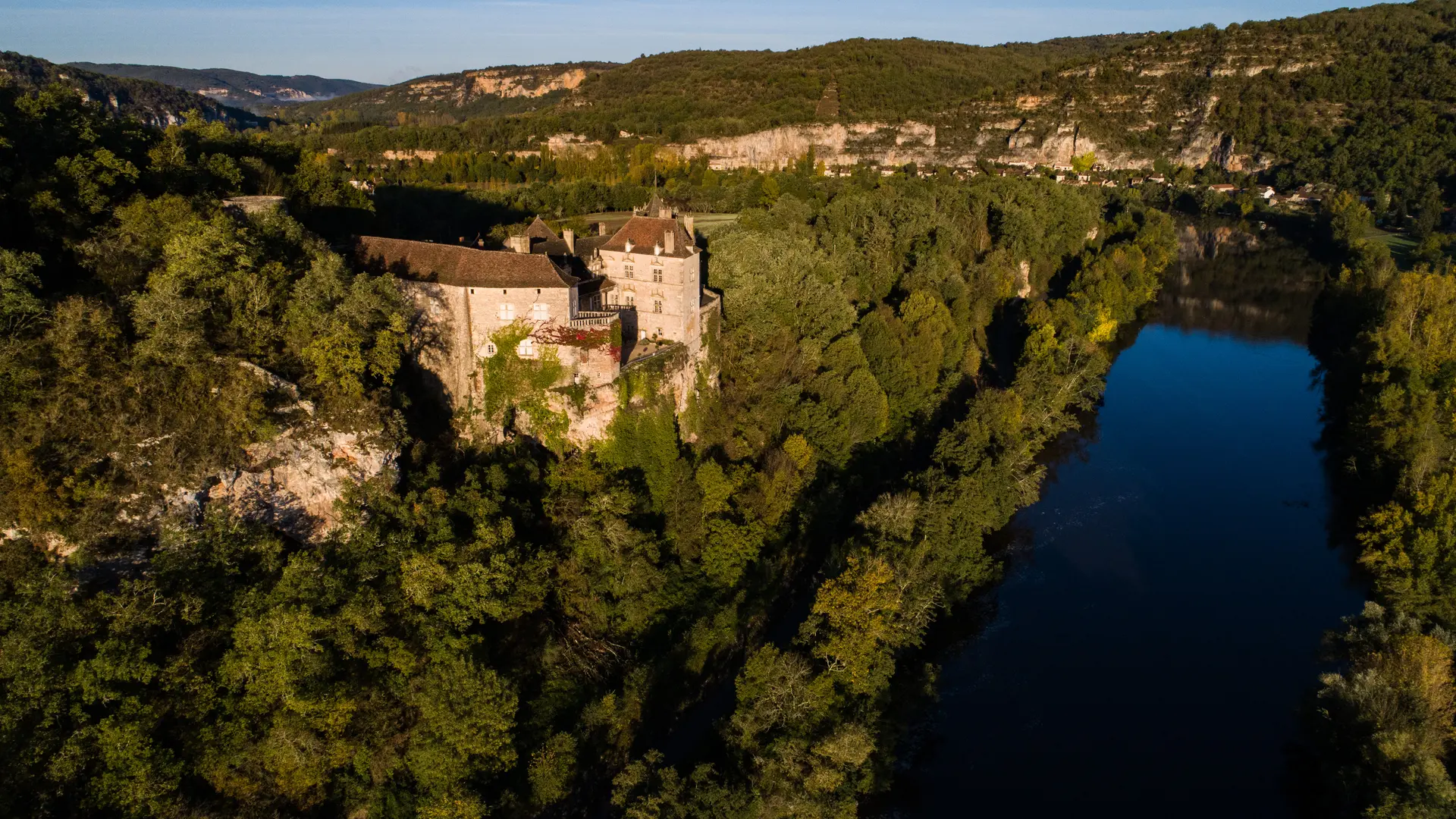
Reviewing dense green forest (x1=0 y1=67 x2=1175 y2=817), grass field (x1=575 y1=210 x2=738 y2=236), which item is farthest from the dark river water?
grass field (x1=575 y1=210 x2=738 y2=236)

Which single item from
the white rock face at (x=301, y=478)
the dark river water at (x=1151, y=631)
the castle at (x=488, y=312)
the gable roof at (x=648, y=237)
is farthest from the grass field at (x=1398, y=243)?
the white rock face at (x=301, y=478)

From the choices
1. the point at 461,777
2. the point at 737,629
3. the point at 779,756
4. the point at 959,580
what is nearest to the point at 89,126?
the point at 461,777

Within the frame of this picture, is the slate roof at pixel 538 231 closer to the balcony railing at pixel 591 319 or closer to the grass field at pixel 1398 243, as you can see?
the balcony railing at pixel 591 319

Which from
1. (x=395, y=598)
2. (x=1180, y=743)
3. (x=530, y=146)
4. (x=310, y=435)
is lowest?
→ (x=1180, y=743)

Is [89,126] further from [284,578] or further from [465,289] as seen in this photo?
[284,578]

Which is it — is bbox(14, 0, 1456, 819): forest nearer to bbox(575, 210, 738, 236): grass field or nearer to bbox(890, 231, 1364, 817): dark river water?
bbox(890, 231, 1364, 817): dark river water
